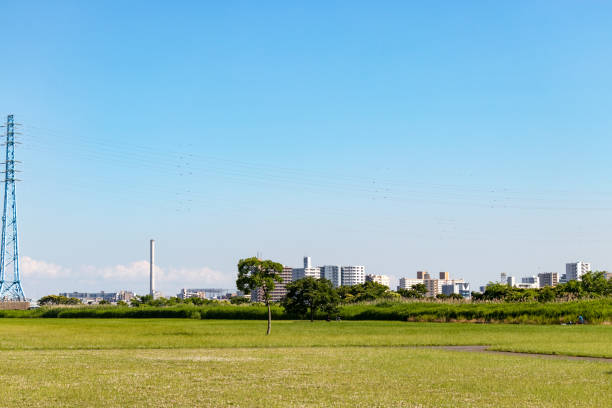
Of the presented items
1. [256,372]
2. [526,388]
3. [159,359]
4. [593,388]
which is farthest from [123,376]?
[593,388]

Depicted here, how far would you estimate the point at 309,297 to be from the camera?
85938mm

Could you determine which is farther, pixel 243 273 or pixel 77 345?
pixel 243 273

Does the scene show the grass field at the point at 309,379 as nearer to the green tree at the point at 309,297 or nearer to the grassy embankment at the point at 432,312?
the grassy embankment at the point at 432,312

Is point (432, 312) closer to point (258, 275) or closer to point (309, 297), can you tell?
point (309, 297)

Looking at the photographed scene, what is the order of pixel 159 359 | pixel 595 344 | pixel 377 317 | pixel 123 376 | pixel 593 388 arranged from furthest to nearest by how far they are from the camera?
pixel 377 317
pixel 595 344
pixel 159 359
pixel 123 376
pixel 593 388

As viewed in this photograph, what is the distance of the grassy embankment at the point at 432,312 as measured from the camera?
72.7m

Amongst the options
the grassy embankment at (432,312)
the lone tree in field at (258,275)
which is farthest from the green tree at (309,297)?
the lone tree in field at (258,275)

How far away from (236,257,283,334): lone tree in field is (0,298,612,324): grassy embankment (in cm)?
3253

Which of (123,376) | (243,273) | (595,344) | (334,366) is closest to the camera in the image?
(123,376)

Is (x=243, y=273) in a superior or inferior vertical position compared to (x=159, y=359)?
superior

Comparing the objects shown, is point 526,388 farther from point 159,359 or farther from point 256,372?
point 159,359

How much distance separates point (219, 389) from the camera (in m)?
21.0

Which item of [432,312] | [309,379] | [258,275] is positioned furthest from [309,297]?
[309,379]

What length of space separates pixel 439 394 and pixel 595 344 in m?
23.6
